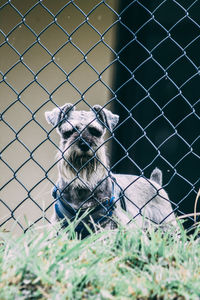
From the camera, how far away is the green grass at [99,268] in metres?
1.46

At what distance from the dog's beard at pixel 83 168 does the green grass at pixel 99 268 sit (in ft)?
5.09

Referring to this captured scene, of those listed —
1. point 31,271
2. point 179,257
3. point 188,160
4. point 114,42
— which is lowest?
point 188,160

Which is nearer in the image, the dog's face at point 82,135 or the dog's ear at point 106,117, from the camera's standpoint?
the dog's face at point 82,135

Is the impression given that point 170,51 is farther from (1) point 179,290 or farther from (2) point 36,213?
(1) point 179,290

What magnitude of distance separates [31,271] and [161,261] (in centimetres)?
45

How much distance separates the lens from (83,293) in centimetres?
146

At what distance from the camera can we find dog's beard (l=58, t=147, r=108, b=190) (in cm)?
337

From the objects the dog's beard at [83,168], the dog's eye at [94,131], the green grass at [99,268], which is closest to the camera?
the green grass at [99,268]

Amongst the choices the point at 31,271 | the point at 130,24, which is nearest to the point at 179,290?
the point at 31,271

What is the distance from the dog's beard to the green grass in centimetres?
155

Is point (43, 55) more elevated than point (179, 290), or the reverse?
point (43, 55)

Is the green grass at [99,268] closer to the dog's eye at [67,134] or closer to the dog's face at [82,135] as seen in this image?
the dog's face at [82,135]

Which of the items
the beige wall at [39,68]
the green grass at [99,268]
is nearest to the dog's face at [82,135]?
the beige wall at [39,68]

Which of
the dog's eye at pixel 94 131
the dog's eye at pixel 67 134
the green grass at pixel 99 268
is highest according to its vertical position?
the dog's eye at pixel 67 134
